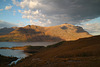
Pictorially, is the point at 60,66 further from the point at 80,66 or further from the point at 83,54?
the point at 83,54

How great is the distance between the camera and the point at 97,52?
17391 mm

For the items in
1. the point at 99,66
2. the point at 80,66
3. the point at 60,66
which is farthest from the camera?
the point at 60,66

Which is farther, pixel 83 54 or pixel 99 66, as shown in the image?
pixel 83 54

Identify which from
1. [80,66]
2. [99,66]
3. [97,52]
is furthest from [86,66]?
[97,52]

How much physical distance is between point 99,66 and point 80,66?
1999 mm

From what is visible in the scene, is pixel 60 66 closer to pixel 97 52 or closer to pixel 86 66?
pixel 86 66

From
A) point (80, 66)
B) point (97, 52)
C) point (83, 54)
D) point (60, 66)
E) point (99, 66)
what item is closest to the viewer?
point (99, 66)

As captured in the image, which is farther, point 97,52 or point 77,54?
point 77,54

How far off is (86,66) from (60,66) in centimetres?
346

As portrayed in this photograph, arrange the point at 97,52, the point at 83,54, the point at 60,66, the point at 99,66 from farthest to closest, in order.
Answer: the point at 83,54, the point at 97,52, the point at 60,66, the point at 99,66

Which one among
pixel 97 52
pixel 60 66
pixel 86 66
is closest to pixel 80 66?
pixel 86 66

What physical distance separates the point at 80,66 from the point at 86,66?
0.66 m

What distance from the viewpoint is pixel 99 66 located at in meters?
9.10

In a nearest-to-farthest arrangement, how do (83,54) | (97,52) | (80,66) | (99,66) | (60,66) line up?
1. (99,66)
2. (80,66)
3. (60,66)
4. (97,52)
5. (83,54)
